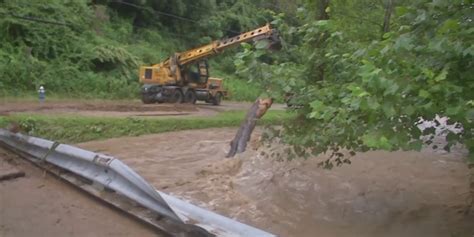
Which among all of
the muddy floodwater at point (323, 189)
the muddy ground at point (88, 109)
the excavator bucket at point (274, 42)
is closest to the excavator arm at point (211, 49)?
the muddy ground at point (88, 109)

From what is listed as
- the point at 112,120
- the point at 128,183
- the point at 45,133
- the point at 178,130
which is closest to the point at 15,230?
the point at 128,183

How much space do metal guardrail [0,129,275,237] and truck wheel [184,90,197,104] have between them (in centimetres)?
1882

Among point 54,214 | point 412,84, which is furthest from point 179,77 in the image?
point 412,84

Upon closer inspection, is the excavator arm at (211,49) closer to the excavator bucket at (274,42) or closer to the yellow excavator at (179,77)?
the yellow excavator at (179,77)

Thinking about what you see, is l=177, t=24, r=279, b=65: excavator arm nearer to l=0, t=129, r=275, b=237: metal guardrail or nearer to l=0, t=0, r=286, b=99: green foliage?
l=0, t=0, r=286, b=99: green foliage

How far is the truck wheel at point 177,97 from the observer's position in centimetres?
2551

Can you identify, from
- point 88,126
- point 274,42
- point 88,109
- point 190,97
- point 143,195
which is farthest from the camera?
point 190,97

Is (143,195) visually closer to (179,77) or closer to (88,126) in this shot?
(88,126)

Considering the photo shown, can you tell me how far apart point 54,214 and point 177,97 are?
20302mm

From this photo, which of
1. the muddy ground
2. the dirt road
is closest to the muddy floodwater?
the dirt road

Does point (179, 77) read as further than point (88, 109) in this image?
Yes

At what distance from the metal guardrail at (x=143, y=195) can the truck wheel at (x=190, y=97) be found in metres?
18.8

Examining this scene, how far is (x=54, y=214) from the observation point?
5516mm

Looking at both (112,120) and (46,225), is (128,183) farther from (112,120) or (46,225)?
(112,120)
